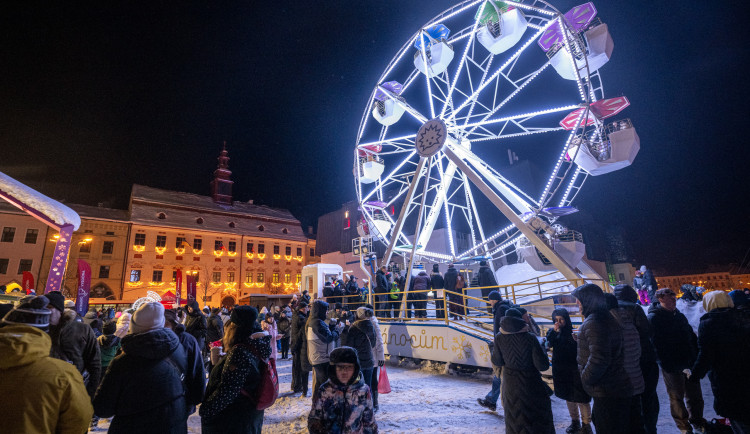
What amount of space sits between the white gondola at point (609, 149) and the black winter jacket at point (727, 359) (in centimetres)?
727

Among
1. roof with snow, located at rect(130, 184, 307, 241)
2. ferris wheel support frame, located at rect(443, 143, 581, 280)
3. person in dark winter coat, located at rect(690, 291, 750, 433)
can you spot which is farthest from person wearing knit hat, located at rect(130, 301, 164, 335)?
roof with snow, located at rect(130, 184, 307, 241)

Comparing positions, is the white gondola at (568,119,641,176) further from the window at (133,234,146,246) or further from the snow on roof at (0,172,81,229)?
the window at (133,234,146,246)

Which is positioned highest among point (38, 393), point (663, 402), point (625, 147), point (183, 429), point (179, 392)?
point (625, 147)

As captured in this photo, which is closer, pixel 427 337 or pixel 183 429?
pixel 183 429

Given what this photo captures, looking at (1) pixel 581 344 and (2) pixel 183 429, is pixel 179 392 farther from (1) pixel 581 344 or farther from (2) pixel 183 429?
(1) pixel 581 344

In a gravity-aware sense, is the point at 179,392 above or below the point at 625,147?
below

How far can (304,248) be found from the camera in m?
46.4

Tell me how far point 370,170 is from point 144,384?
568 inches

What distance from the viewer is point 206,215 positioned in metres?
40.5

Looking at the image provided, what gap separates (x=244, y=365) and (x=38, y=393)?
1319 millimetres

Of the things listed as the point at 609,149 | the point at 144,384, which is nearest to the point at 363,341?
the point at 144,384

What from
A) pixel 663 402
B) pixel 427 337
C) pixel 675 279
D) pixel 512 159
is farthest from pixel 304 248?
pixel 675 279

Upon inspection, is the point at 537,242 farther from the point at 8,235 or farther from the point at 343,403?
the point at 8,235

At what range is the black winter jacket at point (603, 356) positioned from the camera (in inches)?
132
